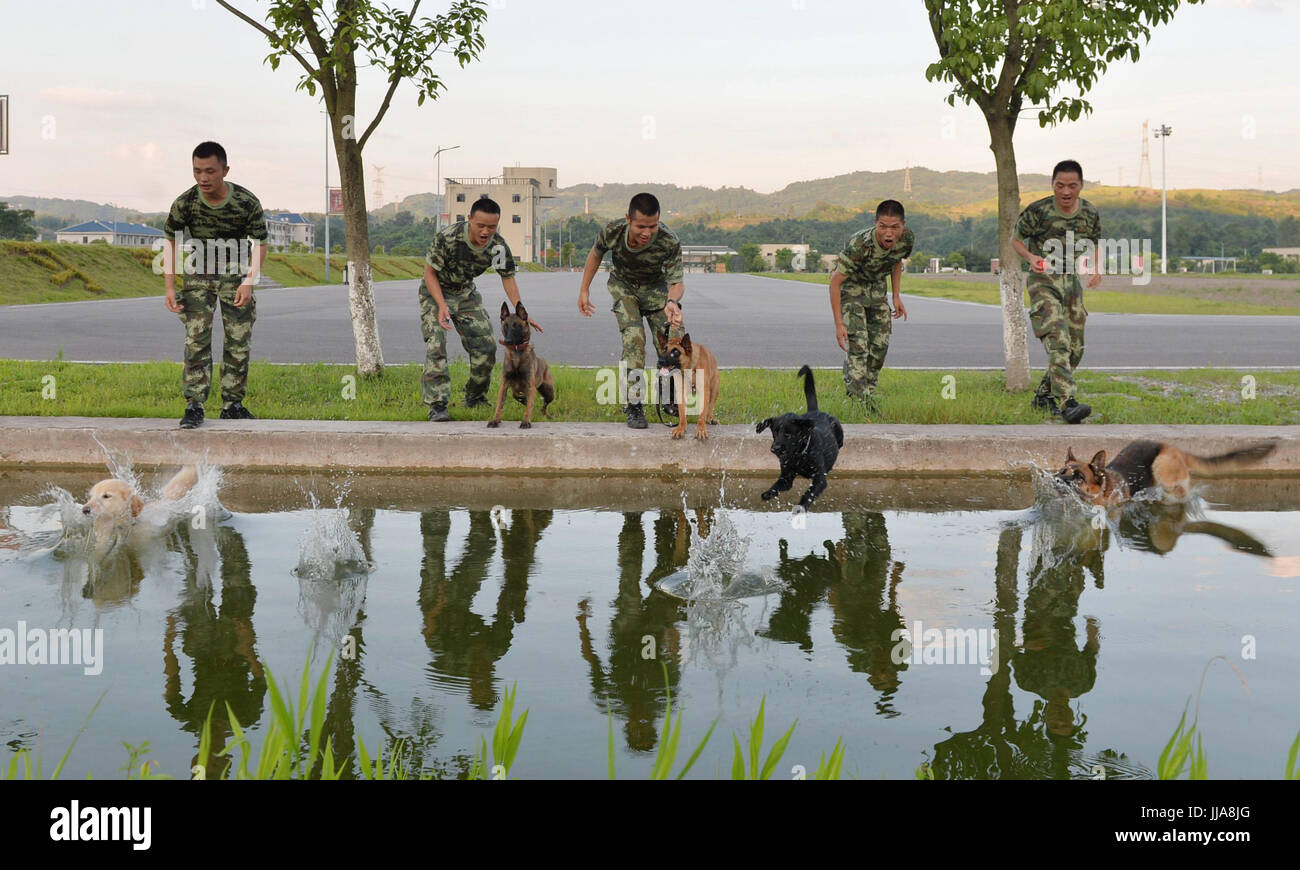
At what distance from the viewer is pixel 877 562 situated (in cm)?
573

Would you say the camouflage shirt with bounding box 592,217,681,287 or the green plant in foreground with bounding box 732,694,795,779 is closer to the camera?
the green plant in foreground with bounding box 732,694,795,779

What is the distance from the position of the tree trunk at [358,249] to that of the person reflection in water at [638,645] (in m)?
6.15

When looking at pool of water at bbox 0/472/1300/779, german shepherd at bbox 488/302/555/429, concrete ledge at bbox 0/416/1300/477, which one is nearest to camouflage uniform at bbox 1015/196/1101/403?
concrete ledge at bbox 0/416/1300/477

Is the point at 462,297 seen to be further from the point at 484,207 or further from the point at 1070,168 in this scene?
the point at 1070,168

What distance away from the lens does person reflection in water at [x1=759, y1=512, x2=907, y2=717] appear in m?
4.14

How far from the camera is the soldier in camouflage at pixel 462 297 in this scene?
932cm

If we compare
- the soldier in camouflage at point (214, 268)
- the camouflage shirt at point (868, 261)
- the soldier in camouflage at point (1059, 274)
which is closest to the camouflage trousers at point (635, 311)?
the camouflage shirt at point (868, 261)

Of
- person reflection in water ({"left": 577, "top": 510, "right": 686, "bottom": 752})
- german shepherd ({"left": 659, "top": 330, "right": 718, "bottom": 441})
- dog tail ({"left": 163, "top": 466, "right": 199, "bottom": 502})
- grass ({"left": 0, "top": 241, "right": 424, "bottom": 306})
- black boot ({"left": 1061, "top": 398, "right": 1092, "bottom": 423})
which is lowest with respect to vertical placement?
person reflection in water ({"left": 577, "top": 510, "right": 686, "bottom": 752})

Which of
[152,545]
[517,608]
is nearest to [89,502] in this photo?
[152,545]

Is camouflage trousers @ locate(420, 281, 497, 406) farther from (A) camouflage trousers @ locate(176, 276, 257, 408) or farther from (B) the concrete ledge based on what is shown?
(A) camouflage trousers @ locate(176, 276, 257, 408)

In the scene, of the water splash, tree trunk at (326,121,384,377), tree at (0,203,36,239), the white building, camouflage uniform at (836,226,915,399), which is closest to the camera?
the water splash

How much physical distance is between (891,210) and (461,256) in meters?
3.75

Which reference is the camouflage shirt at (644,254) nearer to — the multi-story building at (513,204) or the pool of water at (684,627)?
the pool of water at (684,627)

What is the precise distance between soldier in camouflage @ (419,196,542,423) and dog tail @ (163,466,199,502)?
8.17 feet
